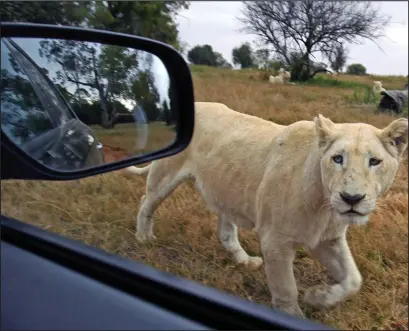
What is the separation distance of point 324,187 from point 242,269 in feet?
1.32

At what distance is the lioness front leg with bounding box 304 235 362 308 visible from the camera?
6.40 ft

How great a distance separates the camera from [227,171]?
9.50 feet

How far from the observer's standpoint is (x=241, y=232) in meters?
2.81

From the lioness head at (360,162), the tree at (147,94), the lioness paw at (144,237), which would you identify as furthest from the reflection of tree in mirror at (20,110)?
the lioness head at (360,162)

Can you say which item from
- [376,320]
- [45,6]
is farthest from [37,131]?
[45,6]

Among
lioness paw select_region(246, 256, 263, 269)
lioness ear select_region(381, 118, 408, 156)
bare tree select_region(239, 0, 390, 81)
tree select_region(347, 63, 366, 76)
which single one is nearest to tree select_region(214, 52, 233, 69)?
bare tree select_region(239, 0, 390, 81)

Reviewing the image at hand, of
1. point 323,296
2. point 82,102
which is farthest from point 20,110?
point 323,296

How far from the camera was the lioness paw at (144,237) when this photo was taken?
232 cm

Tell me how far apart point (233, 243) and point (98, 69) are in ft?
2.83

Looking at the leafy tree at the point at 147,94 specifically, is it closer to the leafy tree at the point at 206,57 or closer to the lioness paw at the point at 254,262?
the leafy tree at the point at 206,57

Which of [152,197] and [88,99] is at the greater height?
[88,99]

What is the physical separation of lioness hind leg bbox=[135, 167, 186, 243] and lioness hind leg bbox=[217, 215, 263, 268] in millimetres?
279

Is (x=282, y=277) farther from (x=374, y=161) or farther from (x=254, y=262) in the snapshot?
(x=374, y=161)

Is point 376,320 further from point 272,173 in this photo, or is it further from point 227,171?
point 227,171
